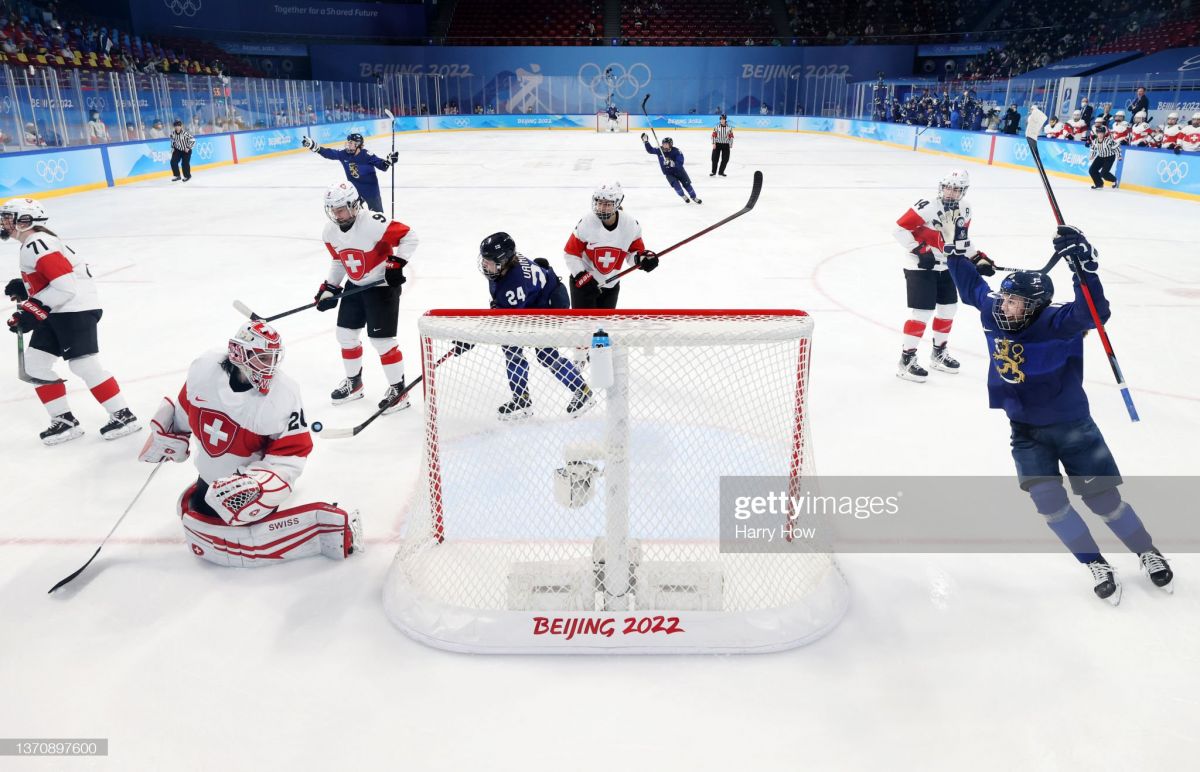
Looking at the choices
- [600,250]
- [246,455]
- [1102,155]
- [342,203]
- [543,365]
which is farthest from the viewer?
[1102,155]

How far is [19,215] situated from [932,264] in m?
4.89

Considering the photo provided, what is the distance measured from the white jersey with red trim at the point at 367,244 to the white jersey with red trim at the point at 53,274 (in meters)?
1.18

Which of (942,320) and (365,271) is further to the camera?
(942,320)

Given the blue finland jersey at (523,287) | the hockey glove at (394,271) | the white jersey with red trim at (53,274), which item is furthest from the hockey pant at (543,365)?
the white jersey with red trim at (53,274)

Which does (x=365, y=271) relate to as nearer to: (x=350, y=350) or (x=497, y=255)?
(x=350, y=350)

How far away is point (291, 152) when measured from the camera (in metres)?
20.9

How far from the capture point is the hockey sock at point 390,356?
445cm

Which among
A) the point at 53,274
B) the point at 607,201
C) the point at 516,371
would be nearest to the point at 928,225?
the point at 607,201

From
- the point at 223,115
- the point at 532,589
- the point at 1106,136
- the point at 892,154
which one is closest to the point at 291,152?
the point at 223,115

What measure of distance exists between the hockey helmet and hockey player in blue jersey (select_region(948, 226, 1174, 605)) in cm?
217

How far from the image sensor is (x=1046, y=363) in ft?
8.91

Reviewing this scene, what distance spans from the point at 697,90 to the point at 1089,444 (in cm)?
3171

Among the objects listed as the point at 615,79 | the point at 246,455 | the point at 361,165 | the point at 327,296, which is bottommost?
the point at 246,455

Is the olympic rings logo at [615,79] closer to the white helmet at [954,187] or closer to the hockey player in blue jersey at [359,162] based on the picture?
the hockey player in blue jersey at [359,162]
